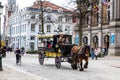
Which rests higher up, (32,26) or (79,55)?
(32,26)

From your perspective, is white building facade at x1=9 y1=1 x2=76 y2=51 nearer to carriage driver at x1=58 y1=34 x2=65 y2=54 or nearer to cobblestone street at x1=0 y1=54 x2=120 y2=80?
carriage driver at x1=58 y1=34 x2=65 y2=54

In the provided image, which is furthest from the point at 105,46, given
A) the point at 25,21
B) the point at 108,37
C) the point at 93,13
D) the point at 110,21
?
the point at 25,21

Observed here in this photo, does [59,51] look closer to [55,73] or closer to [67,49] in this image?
[67,49]

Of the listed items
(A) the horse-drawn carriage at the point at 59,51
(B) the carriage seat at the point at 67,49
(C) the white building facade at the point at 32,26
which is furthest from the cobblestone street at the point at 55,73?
(C) the white building facade at the point at 32,26

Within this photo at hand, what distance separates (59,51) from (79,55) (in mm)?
2490

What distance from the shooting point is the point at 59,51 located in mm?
26266

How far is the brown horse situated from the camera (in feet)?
78.5

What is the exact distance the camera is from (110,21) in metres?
62.7

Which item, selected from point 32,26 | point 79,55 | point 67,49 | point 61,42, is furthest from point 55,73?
point 32,26

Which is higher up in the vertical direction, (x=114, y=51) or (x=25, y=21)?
(x=25, y=21)

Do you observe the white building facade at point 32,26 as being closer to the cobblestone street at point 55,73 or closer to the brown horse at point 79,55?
the cobblestone street at point 55,73

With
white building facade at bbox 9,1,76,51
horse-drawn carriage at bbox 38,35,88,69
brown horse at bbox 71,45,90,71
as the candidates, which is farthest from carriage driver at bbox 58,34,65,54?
white building facade at bbox 9,1,76,51

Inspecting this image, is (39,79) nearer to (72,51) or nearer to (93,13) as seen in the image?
(72,51)

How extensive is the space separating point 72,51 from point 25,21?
280 ft
